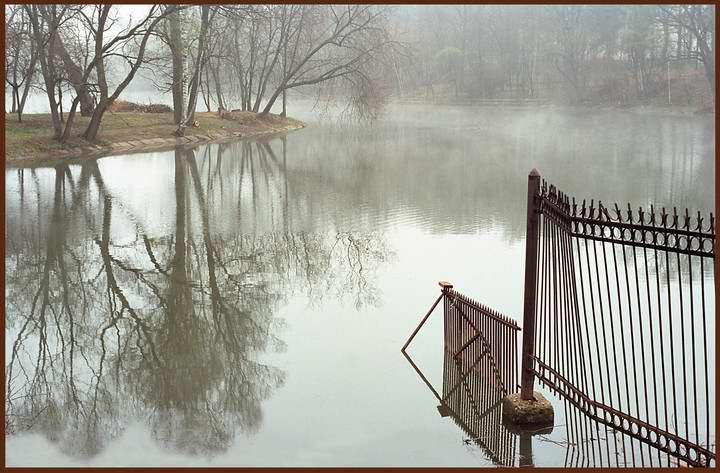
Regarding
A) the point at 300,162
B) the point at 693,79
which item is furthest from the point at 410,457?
the point at 693,79

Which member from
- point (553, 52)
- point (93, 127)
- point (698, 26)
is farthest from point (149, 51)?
point (553, 52)

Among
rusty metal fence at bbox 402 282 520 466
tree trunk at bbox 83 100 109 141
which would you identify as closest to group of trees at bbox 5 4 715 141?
tree trunk at bbox 83 100 109 141

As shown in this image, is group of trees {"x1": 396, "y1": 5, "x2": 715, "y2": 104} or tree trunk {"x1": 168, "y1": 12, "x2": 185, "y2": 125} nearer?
tree trunk {"x1": 168, "y1": 12, "x2": 185, "y2": 125}

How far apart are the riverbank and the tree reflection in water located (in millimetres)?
13555

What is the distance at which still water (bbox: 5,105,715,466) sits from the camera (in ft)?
25.0

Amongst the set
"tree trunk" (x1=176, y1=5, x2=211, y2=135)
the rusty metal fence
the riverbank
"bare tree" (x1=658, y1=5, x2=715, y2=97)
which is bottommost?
the rusty metal fence

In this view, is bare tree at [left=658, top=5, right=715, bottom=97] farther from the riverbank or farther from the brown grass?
the riverbank

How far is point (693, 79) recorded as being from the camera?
68.9m

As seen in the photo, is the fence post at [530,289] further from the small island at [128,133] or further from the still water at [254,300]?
the small island at [128,133]

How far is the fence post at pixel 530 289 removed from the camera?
7641 millimetres

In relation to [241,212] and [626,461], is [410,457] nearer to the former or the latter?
[626,461]

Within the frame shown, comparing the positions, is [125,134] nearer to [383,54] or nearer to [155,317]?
[383,54]

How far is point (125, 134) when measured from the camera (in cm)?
4078

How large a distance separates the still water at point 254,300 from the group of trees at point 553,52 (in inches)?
1855
